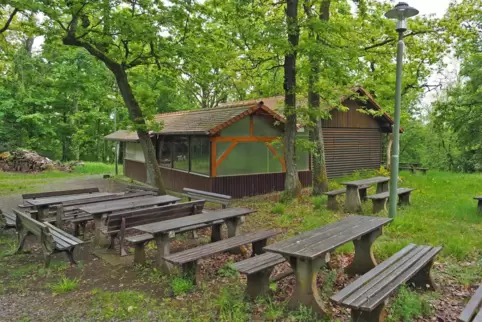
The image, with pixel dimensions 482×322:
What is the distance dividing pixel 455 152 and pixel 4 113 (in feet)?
105

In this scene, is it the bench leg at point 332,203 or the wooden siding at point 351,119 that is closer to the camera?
the bench leg at point 332,203

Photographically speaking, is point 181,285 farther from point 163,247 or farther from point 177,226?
point 177,226

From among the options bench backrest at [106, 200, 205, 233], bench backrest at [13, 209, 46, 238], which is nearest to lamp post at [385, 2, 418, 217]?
bench backrest at [106, 200, 205, 233]

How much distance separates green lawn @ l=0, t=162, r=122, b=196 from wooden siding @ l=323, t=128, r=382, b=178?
43.2ft

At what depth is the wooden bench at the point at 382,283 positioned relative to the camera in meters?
2.96

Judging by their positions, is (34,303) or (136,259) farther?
(136,259)

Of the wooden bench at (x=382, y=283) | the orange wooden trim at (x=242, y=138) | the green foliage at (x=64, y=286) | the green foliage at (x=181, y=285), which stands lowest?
the green foliage at (x=64, y=286)

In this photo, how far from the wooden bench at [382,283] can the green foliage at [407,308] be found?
23cm

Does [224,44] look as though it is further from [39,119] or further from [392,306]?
[39,119]

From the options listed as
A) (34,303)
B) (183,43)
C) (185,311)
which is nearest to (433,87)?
(183,43)

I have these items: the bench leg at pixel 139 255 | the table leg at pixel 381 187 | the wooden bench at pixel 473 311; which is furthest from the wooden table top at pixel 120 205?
the table leg at pixel 381 187

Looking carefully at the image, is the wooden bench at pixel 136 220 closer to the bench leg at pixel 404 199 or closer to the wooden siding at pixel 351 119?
the bench leg at pixel 404 199

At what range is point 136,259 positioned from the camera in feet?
18.2

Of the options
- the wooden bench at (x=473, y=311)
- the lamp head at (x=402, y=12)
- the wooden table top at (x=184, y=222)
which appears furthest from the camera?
the lamp head at (x=402, y=12)
